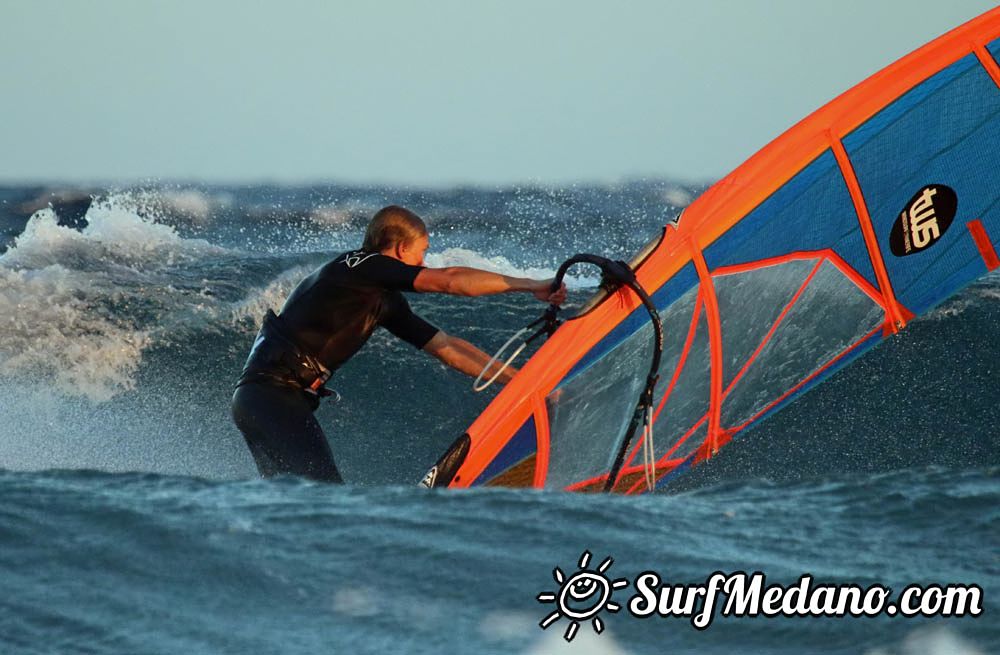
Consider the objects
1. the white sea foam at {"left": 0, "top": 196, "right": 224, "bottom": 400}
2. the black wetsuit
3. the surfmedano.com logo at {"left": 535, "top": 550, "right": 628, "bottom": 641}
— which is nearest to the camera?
the surfmedano.com logo at {"left": 535, "top": 550, "right": 628, "bottom": 641}

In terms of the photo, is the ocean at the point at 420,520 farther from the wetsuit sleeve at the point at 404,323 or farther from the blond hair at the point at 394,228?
the blond hair at the point at 394,228

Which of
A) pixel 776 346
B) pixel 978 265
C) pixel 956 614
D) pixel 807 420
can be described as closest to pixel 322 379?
pixel 776 346

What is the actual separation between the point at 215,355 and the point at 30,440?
1606 millimetres

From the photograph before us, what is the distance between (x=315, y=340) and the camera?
4.16m

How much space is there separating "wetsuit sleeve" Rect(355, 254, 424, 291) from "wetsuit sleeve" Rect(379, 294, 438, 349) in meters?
0.22

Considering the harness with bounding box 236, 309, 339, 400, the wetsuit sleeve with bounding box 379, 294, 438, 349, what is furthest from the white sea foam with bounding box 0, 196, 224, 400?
the wetsuit sleeve with bounding box 379, 294, 438, 349

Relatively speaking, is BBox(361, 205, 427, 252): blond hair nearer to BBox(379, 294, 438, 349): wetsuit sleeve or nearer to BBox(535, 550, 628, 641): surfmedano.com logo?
BBox(379, 294, 438, 349): wetsuit sleeve

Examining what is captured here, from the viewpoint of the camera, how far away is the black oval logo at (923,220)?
466 cm

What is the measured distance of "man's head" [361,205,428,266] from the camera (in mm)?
4090

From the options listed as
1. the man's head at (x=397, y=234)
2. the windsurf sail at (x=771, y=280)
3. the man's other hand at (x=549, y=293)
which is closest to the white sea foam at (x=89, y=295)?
the man's head at (x=397, y=234)

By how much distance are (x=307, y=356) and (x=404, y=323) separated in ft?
1.27

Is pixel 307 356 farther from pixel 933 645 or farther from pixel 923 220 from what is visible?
pixel 923 220

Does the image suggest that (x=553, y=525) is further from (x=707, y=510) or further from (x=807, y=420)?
(x=807, y=420)

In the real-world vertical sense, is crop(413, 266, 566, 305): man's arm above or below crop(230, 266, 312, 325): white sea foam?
below
